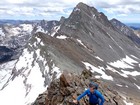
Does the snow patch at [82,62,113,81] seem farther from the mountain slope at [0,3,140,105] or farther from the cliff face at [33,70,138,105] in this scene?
the cliff face at [33,70,138,105]

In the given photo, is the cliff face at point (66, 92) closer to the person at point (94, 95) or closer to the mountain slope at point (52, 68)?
the person at point (94, 95)

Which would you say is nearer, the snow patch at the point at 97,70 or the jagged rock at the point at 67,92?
the jagged rock at the point at 67,92

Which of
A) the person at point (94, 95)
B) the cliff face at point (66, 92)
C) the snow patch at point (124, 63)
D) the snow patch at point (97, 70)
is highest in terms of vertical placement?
the person at point (94, 95)

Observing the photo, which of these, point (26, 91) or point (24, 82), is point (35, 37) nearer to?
point (24, 82)

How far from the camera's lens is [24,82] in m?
112

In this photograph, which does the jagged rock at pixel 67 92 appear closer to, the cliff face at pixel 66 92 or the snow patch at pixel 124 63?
the cliff face at pixel 66 92

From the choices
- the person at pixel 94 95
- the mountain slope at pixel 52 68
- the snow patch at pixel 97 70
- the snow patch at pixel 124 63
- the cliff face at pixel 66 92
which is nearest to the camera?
the person at pixel 94 95

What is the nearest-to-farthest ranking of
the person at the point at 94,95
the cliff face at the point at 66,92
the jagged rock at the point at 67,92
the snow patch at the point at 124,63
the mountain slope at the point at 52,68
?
the person at the point at 94,95 → the jagged rock at the point at 67,92 → the cliff face at the point at 66,92 → the mountain slope at the point at 52,68 → the snow patch at the point at 124,63

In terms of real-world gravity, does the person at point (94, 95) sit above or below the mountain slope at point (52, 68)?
above

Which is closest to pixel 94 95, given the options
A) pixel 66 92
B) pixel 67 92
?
pixel 67 92

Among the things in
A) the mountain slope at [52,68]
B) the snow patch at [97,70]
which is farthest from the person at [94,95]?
the snow patch at [97,70]

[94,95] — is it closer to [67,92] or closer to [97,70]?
[67,92]

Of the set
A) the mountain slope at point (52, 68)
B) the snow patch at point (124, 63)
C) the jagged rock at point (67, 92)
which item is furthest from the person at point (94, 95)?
the snow patch at point (124, 63)

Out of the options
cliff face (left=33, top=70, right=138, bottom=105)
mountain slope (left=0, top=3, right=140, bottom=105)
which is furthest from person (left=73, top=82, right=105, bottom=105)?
mountain slope (left=0, top=3, right=140, bottom=105)
